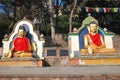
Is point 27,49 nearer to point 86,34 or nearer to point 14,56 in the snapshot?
point 14,56

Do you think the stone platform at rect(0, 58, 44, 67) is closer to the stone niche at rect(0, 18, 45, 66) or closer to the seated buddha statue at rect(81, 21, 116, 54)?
the stone niche at rect(0, 18, 45, 66)

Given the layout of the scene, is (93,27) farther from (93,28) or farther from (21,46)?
(21,46)

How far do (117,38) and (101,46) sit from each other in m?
9.97

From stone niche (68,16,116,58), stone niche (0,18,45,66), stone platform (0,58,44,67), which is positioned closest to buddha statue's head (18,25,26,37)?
stone niche (0,18,45,66)

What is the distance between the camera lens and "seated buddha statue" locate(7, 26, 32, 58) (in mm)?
12273

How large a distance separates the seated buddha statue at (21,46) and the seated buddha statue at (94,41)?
2561 millimetres

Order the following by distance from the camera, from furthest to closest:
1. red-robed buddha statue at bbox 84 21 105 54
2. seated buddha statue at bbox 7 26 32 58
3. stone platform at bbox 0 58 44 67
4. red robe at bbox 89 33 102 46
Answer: red robe at bbox 89 33 102 46 → red-robed buddha statue at bbox 84 21 105 54 → seated buddha statue at bbox 7 26 32 58 → stone platform at bbox 0 58 44 67

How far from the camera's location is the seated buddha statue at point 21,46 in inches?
483

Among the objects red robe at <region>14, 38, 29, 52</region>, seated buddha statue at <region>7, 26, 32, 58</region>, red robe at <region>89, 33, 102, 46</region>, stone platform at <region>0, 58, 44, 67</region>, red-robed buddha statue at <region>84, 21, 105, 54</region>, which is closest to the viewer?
stone platform at <region>0, 58, 44, 67</region>

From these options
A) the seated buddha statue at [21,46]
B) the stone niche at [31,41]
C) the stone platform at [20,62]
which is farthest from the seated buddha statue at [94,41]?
the seated buddha statue at [21,46]

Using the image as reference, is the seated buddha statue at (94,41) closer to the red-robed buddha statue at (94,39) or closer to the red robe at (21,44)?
the red-robed buddha statue at (94,39)

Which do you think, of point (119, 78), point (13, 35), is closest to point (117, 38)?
point (13, 35)

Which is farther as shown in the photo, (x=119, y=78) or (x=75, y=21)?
(x=75, y=21)

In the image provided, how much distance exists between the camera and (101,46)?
1273 centimetres
